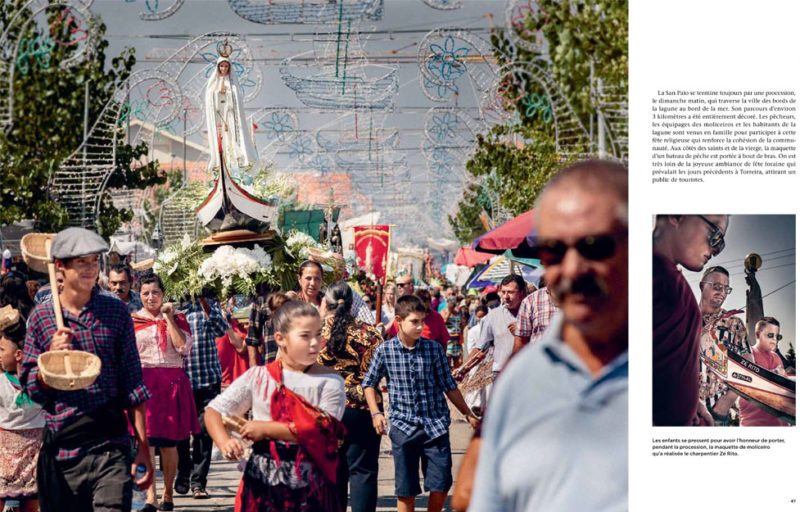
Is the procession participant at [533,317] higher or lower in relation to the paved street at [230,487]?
higher

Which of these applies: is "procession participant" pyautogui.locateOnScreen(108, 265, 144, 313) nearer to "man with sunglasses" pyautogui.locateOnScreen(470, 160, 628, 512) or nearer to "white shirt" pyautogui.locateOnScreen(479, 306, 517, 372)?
"white shirt" pyautogui.locateOnScreen(479, 306, 517, 372)

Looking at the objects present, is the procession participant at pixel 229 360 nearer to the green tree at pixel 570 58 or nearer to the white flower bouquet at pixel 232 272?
the white flower bouquet at pixel 232 272

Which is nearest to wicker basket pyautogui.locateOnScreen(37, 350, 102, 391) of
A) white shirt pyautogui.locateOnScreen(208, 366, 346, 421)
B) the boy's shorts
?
white shirt pyautogui.locateOnScreen(208, 366, 346, 421)

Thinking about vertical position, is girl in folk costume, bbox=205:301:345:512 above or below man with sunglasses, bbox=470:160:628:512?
below

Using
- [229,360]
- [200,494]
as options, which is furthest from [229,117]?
[200,494]

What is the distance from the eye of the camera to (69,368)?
15.3ft

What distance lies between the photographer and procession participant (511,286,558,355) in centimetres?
750

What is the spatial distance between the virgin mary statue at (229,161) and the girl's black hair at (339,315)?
4520 mm

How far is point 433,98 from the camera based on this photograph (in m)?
13.4

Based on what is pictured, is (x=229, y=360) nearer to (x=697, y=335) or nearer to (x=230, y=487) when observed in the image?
(x=230, y=487)

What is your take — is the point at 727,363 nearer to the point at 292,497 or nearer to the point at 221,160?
the point at 292,497

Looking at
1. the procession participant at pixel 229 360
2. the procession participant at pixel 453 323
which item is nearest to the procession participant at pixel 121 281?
the procession participant at pixel 229 360

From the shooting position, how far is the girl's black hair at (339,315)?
661 cm

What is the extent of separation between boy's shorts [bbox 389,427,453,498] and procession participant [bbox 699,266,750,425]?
11.7ft
